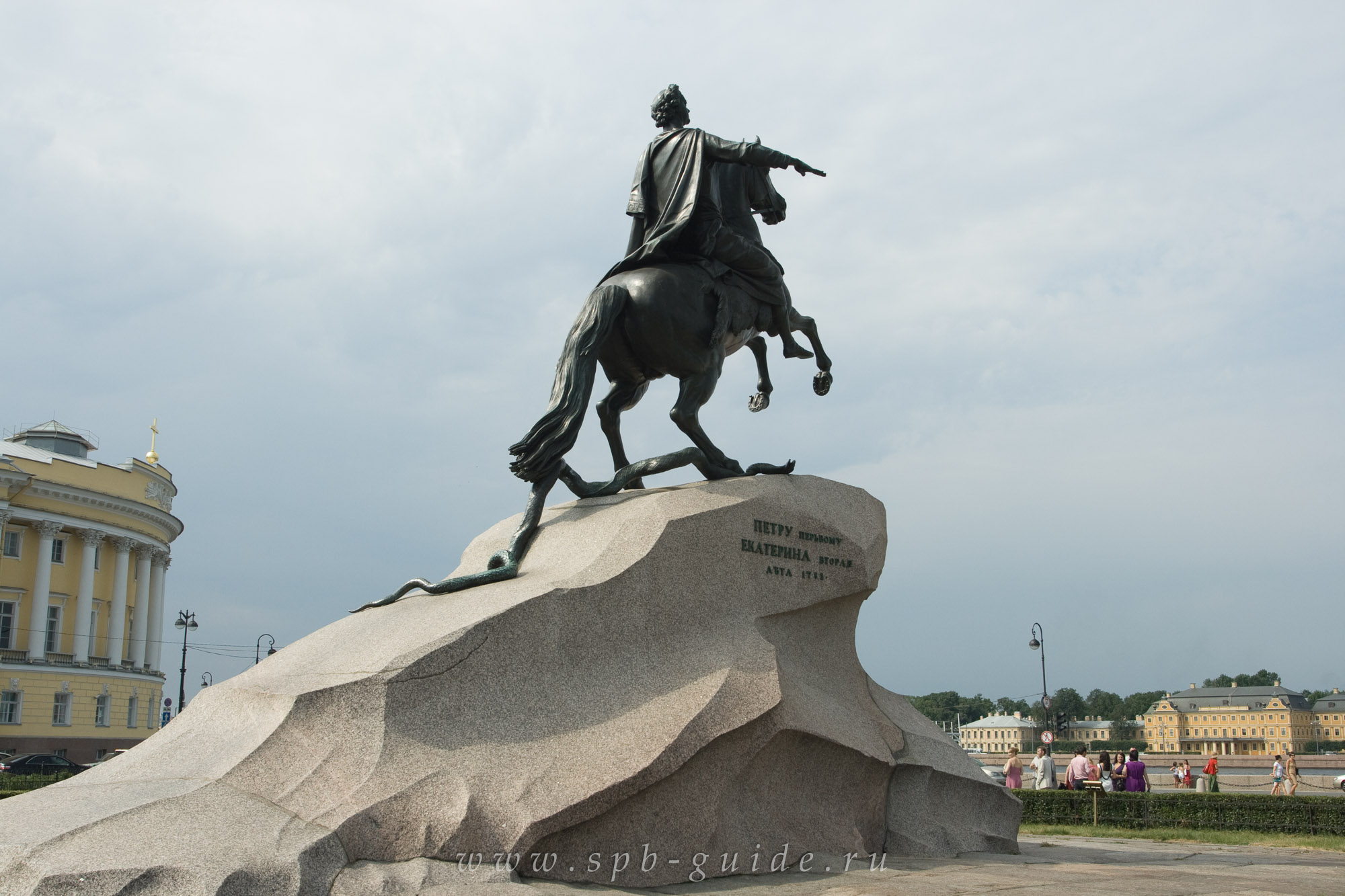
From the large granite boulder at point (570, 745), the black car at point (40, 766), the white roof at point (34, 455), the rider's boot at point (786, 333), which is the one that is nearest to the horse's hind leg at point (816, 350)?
the rider's boot at point (786, 333)

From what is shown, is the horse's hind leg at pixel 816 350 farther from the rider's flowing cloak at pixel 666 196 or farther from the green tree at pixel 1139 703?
the green tree at pixel 1139 703

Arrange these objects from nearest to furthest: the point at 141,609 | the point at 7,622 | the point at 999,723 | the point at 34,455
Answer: the point at 7,622, the point at 34,455, the point at 141,609, the point at 999,723

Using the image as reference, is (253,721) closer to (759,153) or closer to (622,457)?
(622,457)

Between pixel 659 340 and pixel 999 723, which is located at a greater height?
pixel 659 340

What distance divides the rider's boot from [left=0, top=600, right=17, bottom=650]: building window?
4840 cm

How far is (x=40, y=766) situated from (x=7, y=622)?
2228 cm

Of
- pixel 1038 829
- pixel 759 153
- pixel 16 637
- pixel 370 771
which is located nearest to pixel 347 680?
pixel 370 771

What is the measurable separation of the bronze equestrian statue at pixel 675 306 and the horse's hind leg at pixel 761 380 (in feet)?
1.42

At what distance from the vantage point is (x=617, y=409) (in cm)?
1035

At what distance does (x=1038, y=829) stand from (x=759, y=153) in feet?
33.3

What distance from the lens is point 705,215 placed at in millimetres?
9953

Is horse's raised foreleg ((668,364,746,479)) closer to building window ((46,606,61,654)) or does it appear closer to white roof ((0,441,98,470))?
white roof ((0,441,98,470))

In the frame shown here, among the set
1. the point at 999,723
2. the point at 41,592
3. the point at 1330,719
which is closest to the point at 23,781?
the point at 41,592

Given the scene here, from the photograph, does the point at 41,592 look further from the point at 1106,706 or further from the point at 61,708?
the point at 1106,706
